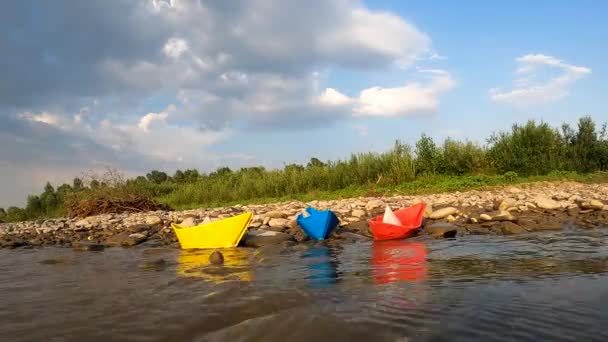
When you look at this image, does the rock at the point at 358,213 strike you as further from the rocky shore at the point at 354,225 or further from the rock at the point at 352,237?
the rock at the point at 352,237

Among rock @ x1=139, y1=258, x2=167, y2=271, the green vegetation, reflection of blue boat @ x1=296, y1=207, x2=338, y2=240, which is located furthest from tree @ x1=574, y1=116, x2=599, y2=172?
rock @ x1=139, y1=258, x2=167, y2=271

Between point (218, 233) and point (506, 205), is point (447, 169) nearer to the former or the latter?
point (506, 205)

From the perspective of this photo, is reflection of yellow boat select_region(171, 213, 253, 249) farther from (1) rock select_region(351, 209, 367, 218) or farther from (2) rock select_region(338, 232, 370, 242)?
(1) rock select_region(351, 209, 367, 218)

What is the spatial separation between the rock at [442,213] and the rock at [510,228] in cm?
127

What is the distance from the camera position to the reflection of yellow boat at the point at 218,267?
15.1ft

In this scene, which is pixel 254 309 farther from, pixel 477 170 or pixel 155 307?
pixel 477 170

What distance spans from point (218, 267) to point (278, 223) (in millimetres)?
3616

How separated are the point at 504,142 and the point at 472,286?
18.2 m

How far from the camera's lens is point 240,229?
700cm

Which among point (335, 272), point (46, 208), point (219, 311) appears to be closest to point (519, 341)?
point (219, 311)

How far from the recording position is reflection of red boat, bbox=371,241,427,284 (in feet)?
13.6

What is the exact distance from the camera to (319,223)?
293 inches

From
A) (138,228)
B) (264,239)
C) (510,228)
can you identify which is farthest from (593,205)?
(138,228)

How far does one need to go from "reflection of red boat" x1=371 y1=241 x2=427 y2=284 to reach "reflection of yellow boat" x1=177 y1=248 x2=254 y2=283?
54.5 inches
